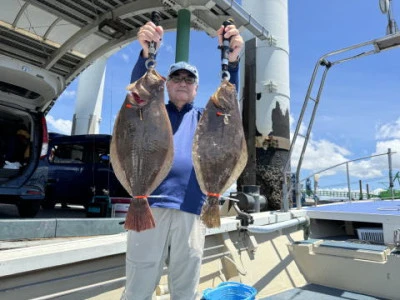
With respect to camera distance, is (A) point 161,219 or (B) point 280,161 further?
(B) point 280,161

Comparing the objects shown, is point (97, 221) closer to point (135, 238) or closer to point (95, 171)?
point (135, 238)

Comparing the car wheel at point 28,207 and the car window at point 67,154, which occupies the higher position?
the car window at point 67,154

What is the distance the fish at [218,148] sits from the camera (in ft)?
6.34

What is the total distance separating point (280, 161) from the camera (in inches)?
289

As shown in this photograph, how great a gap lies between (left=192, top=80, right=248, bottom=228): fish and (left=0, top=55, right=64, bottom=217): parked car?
10.3 ft

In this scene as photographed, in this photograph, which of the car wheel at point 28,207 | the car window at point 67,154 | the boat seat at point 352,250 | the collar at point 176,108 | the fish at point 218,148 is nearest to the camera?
the fish at point 218,148

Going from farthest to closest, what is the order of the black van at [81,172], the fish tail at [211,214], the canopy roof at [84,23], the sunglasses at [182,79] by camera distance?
the canopy roof at [84,23], the black van at [81,172], the sunglasses at [182,79], the fish tail at [211,214]

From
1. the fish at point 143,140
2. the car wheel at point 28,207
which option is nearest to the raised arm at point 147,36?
the fish at point 143,140

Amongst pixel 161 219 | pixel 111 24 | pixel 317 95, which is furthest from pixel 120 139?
pixel 111 24

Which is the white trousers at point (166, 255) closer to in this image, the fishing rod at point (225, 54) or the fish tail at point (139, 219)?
the fish tail at point (139, 219)

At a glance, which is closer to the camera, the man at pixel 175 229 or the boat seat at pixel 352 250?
the man at pixel 175 229

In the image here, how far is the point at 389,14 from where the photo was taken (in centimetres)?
447

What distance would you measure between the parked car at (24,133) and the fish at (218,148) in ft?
10.3

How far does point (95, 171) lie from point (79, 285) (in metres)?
4.09
